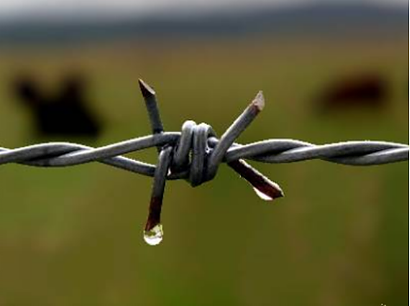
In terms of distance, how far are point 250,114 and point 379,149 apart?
0.10 m

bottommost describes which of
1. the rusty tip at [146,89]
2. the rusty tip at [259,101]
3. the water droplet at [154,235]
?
the water droplet at [154,235]

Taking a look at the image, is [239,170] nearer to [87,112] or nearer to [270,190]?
[270,190]

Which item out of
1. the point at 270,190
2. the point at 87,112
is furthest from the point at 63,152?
the point at 87,112

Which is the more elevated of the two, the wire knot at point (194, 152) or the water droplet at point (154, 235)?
the wire knot at point (194, 152)

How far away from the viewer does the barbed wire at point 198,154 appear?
389mm

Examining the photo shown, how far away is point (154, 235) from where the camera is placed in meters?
0.39

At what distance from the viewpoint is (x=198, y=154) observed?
39cm

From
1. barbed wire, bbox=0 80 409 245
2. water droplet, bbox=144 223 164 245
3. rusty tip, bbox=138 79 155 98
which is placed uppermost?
rusty tip, bbox=138 79 155 98

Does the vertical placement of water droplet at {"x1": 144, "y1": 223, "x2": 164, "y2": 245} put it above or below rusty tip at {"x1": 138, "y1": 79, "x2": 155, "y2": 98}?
below

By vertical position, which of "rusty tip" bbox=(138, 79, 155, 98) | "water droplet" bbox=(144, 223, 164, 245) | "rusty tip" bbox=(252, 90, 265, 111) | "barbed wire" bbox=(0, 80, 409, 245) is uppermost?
"rusty tip" bbox=(138, 79, 155, 98)

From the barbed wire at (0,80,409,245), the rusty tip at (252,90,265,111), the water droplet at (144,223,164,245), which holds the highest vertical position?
the rusty tip at (252,90,265,111)

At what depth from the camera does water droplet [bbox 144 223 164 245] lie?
0.39 meters

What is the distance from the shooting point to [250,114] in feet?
1.24

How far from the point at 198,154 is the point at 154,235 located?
0.06m
